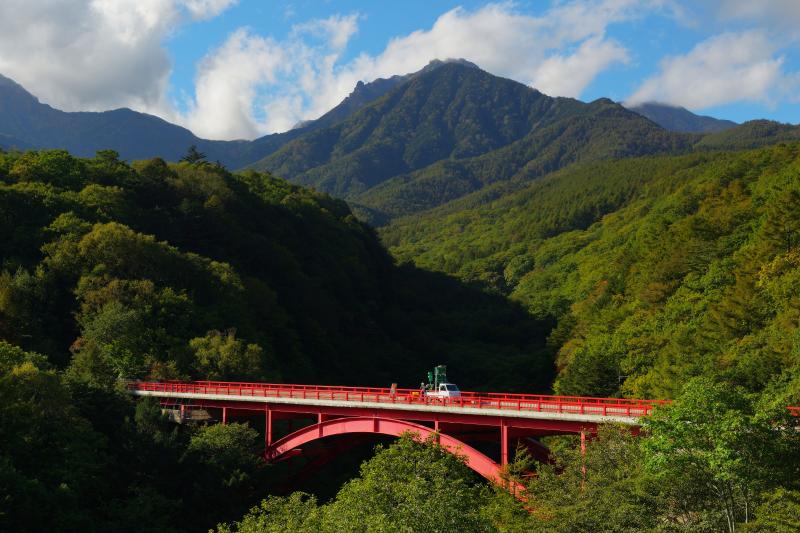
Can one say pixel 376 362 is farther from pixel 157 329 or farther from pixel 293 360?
pixel 157 329

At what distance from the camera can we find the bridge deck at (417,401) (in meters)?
33.5

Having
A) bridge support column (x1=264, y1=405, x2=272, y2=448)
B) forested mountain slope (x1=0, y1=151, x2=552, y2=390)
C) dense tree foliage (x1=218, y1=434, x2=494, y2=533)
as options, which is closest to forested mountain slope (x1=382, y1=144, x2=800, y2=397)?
forested mountain slope (x1=0, y1=151, x2=552, y2=390)

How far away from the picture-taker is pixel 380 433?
41469 mm

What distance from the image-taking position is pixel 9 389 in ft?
130

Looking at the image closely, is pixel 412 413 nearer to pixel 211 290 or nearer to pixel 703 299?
pixel 211 290

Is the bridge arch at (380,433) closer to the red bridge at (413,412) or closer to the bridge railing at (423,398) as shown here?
the red bridge at (413,412)

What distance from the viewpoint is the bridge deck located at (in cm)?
3350

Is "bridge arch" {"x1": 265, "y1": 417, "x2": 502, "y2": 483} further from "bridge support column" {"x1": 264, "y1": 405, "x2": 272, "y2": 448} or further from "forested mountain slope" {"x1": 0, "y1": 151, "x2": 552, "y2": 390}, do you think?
"forested mountain slope" {"x1": 0, "y1": 151, "x2": 552, "y2": 390}

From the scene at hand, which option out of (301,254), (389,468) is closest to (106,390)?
(389,468)

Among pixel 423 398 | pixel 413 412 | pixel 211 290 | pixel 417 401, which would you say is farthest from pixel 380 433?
pixel 211 290

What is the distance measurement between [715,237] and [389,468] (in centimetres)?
6179

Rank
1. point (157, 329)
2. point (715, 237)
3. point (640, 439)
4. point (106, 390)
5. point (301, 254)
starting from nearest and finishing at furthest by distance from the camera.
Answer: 1. point (640, 439)
2. point (106, 390)
3. point (157, 329)
4. point (715, 237)
5. point (301, 254)

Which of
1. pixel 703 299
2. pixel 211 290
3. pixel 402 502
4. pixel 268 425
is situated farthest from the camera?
pixel 211 290

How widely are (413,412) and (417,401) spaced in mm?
622
